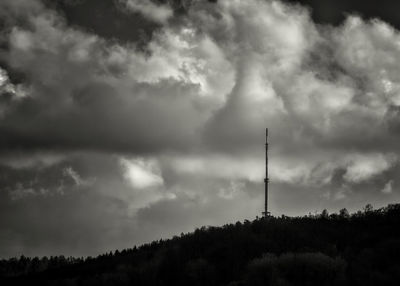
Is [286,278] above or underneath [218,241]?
underneath

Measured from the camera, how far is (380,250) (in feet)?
163

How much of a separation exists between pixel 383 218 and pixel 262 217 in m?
14.4

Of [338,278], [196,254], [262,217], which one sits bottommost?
[338,278]

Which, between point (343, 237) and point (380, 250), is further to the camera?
point (343, 237)

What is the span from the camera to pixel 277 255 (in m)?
57.4

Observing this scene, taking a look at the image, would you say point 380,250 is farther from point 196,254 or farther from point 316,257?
point 196,254

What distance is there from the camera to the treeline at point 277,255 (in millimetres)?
47531

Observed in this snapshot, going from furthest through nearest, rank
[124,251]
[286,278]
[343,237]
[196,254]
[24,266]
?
1. [24,266]
2. [124,251]
3. [196,254]
4. [343,237]
5. [286,278]

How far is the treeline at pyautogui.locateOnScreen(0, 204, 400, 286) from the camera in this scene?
47.5 m

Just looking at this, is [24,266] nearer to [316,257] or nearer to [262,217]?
[262,217]

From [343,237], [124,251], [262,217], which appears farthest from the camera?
[124,251]

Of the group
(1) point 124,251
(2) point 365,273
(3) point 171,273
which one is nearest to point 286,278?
(2) point 365,273

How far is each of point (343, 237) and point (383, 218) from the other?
658 cm

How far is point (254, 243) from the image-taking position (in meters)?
61.7
